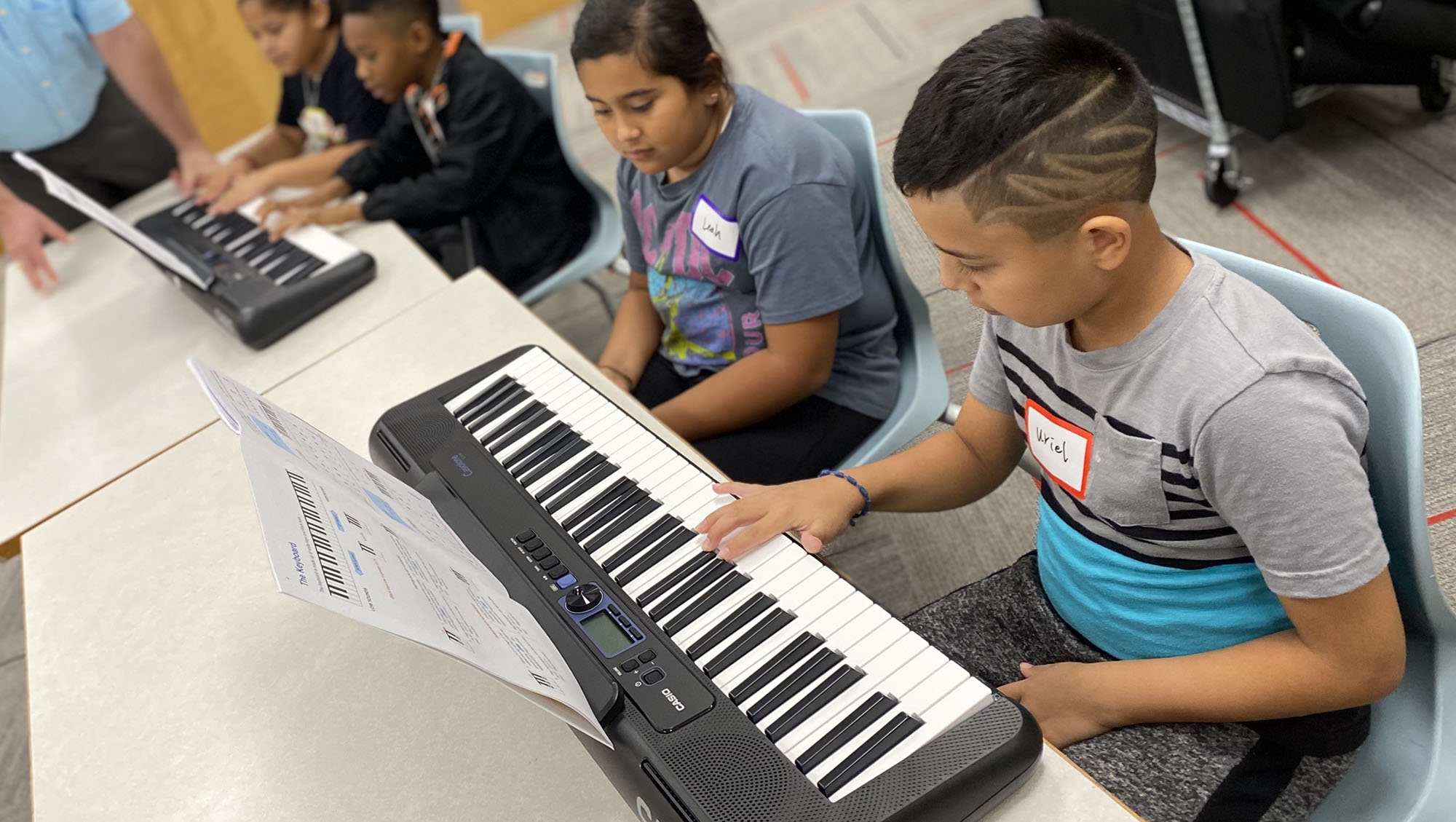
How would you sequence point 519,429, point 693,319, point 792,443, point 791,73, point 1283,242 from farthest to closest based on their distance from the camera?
1. point 791,73
2. point 1283,242
3. point 693,319
4. point 792,443
5. point 519,429

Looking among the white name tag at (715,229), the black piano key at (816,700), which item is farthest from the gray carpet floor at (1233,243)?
the black piano key at (816,700)

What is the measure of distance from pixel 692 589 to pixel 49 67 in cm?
237

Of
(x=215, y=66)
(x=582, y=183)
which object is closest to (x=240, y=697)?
(x=582, y=183)

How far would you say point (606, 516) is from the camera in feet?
3.51

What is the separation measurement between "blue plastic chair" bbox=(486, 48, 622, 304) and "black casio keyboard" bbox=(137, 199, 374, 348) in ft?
1.57

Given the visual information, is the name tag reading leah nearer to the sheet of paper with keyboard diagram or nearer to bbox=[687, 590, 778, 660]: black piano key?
bbox=[687, 590, 778, 660]: black piano key

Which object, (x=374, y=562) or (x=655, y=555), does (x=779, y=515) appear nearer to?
(x=655, y=555)

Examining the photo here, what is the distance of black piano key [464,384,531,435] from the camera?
1232 millimetres

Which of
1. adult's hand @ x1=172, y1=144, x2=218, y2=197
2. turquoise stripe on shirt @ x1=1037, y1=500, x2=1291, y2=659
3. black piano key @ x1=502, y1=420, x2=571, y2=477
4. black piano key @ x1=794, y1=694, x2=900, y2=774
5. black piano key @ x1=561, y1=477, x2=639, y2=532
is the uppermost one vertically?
adult's hand @ x1=172, y1=144, x2=218, y2=197

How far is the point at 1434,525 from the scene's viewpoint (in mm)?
1517

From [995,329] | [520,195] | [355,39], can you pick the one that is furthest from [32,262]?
[995,329]

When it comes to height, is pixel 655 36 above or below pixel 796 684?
above

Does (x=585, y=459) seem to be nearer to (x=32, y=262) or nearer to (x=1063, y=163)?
(x=1063, y=163)

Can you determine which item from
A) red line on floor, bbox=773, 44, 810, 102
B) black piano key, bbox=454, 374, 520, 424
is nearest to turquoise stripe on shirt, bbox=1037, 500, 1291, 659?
black piano key, bbox=454, 374, 520, 424
